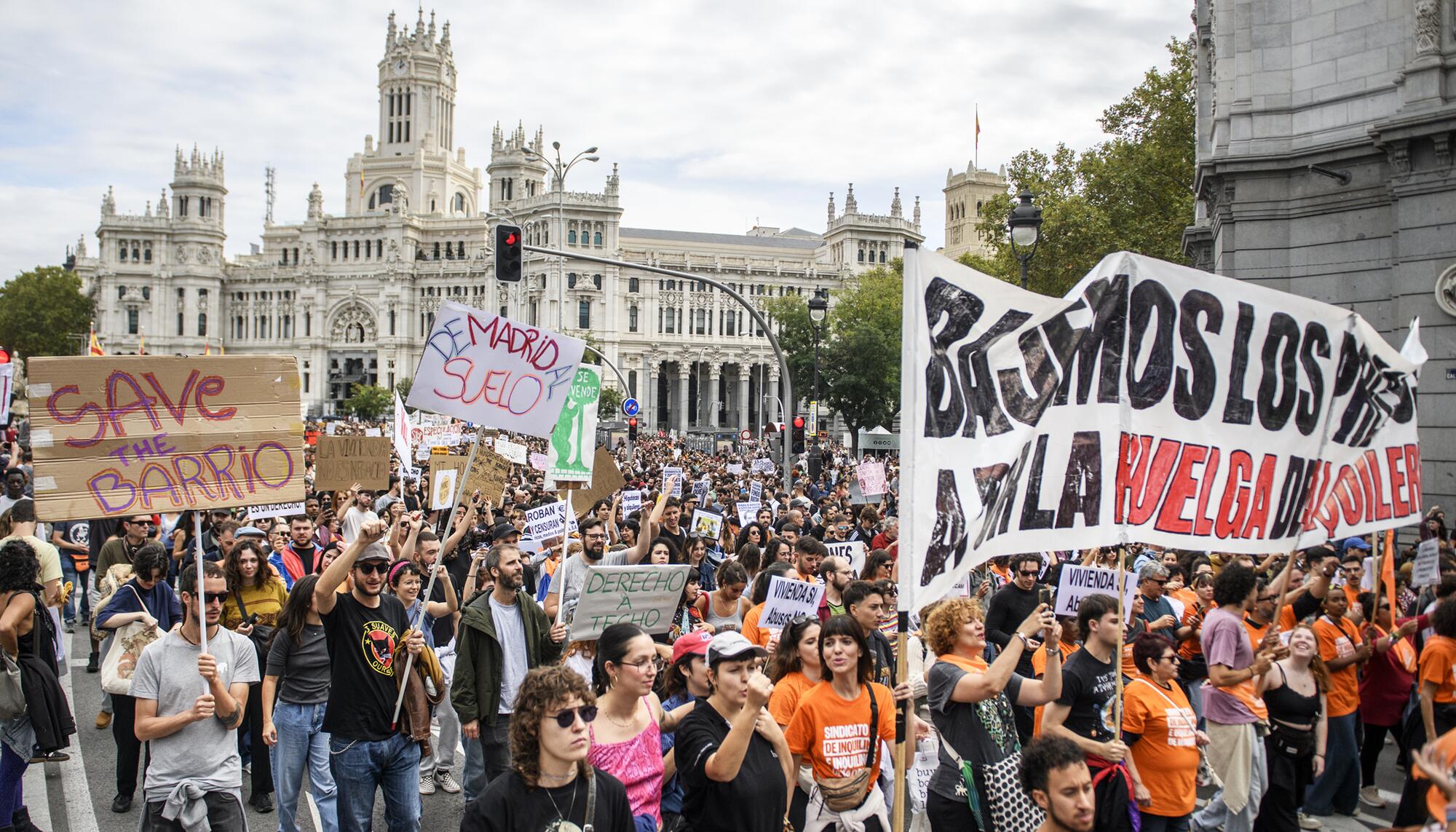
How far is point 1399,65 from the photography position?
56.0 ft

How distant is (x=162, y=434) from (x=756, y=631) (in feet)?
12.0

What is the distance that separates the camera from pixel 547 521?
9977 mm

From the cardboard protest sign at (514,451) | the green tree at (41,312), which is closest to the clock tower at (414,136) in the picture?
the green tree at (41,312)

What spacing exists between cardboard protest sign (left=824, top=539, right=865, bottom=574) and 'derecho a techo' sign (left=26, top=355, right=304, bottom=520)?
4.95m

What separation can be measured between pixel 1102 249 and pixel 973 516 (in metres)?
31.3

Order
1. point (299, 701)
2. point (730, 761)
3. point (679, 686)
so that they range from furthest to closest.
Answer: point (299, 701) < point (679, 686) < point (730, 761)

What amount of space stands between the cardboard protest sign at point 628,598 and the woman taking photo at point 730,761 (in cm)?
139

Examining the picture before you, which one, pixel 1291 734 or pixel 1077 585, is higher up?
pixel 1077 585

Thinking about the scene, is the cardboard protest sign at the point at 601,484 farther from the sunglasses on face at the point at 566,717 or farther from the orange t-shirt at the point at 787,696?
the sunglasses on face at the point at 566,717

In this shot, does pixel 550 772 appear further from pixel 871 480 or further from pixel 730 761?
pixel 871 480

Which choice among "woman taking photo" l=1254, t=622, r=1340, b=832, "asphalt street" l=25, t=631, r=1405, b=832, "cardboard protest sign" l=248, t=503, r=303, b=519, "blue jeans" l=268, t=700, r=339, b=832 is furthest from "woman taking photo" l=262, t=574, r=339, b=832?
"cardboard protest sign" l=248, t=503, r=303, b=519

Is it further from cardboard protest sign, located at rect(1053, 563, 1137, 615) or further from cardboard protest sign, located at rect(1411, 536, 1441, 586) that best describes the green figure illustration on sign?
cardboard protest sign, located at rect(1411, 536, 1441, 586)

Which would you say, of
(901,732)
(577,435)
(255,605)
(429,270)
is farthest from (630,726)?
(429,270)

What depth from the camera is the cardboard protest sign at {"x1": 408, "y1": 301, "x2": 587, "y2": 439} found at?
720 centimetres
